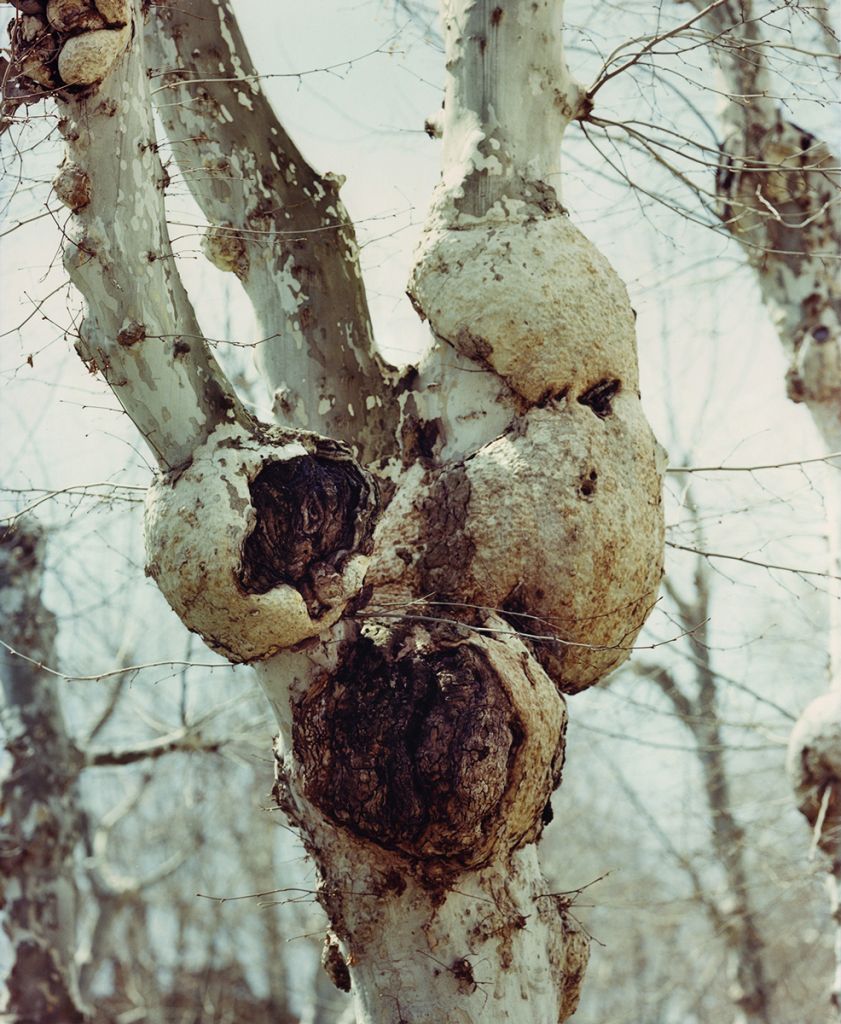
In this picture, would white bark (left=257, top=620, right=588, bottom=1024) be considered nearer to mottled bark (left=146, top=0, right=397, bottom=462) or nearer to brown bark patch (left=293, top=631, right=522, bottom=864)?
brown bark patch (left=293, top=631, right=522, bottom=864)

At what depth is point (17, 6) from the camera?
9.71 feet

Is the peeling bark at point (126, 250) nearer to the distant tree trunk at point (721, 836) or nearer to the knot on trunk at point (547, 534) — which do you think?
the knot on trunk at point (547, 534)

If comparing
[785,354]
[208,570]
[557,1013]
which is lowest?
[557,1013]

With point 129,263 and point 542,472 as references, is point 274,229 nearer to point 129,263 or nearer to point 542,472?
point 129,263

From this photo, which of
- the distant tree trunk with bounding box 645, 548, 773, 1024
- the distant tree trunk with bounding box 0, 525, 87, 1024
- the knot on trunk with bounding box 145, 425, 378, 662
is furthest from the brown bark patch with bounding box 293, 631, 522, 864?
the distant tree trunk with bounding box 645, 548, 773, 1024

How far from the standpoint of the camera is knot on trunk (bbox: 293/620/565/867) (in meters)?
3.01

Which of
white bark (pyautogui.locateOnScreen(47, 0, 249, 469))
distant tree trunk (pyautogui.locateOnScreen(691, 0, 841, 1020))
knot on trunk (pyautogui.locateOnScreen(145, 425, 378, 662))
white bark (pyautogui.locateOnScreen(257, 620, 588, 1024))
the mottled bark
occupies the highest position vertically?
distant tree trunk (pyautogui.locateOnScreen(691, 0, 841, 1020))

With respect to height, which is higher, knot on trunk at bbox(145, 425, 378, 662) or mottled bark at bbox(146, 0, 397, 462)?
mottled bark at bbox(146, 0, 397, 462)

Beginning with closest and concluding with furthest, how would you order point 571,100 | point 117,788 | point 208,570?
point 208,570
point 571,100
point 117,788

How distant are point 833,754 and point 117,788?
13.1 m

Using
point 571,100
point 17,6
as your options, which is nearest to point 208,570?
point 17,6

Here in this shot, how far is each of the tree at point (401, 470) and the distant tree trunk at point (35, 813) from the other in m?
3.41

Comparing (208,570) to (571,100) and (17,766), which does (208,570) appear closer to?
(571,100)

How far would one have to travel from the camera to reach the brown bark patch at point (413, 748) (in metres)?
3.01
